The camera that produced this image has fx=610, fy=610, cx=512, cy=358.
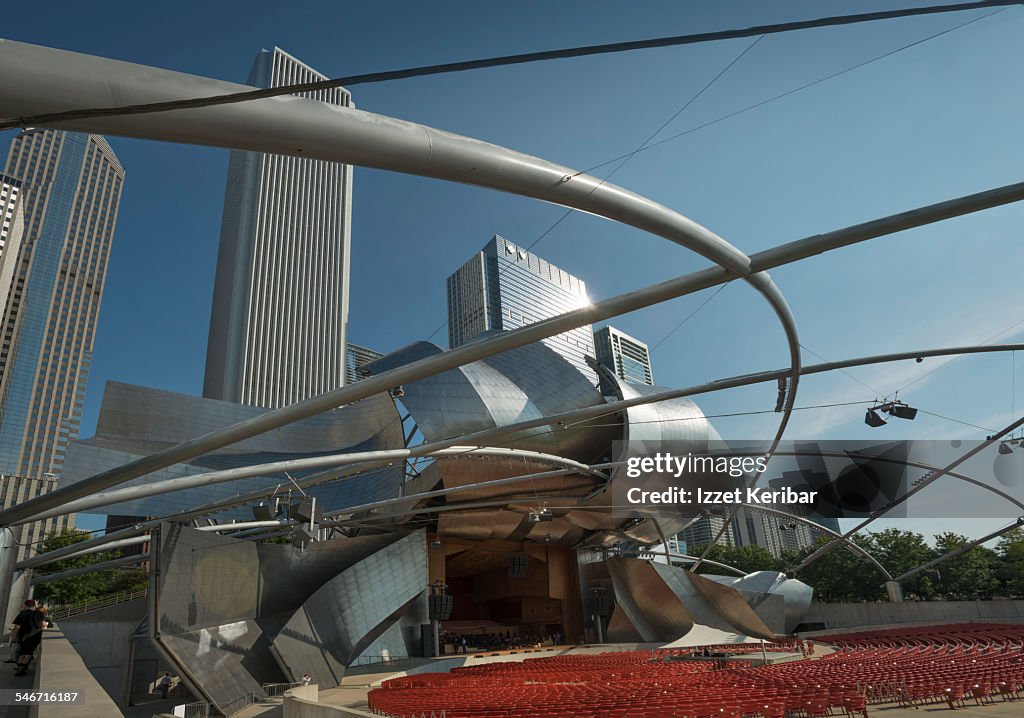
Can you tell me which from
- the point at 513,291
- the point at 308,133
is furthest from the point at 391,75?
the point at 513,291

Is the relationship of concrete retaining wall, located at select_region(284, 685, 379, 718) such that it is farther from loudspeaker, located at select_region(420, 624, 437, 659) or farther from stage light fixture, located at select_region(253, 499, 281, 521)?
→ loudspeaker, located at select_region(420, 624, 437, 659)

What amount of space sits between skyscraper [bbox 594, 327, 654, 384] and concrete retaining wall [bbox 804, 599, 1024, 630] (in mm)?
77073

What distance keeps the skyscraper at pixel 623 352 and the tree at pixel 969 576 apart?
7228 cm

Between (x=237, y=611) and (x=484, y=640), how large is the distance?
26.9 meters

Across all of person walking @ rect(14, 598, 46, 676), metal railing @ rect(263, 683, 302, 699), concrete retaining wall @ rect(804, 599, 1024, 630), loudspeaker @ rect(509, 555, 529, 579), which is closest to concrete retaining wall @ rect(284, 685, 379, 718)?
metal railing @ rect(263, 683, 302, 699)

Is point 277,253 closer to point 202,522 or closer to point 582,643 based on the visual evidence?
point 202,522

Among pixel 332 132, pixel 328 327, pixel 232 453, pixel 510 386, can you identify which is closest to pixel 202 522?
pixel 232 453

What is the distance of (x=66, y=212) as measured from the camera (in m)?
133

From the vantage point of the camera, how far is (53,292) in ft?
400

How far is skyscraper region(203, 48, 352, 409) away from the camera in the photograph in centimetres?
11819

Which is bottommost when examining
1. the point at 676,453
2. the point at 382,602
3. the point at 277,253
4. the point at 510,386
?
the point at 382,602

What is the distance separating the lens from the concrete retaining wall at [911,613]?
138 ft

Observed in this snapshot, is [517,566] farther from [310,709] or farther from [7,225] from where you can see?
[7,225]

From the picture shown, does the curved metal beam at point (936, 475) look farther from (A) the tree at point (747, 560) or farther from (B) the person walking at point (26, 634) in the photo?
(B) the person walking at point (26, 634)
